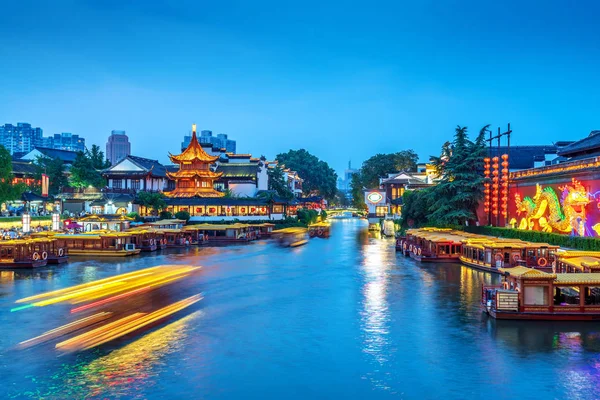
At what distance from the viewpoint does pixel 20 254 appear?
4100 cm

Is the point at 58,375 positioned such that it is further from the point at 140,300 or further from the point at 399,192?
the point at 399,192

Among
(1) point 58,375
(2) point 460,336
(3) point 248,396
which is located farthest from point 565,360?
(1) point 58,375

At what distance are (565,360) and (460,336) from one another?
3.93 meters

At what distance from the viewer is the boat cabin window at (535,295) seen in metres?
22.8

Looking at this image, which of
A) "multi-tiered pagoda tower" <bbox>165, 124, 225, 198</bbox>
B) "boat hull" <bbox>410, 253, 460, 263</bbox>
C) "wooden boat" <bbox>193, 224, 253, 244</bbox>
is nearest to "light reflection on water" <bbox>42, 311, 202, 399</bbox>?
"boat hull" <bbox>410, 253, 460, 263</bbox>

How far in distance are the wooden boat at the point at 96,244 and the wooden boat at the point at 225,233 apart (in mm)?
18291

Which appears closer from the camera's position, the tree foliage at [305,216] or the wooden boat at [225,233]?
the wooden boat at [225,233]

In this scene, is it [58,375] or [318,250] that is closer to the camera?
[58,375]

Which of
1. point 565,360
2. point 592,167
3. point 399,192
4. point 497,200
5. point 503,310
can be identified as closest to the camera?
point 565,360

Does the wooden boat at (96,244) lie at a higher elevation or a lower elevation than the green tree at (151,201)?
lower

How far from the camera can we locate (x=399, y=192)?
110 meters

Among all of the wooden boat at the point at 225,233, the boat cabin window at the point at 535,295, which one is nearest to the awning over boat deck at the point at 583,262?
the boat cabin window at the point at 535,295

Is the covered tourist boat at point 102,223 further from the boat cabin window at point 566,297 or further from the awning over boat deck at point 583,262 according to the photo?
the boat cabin window at point 566,297

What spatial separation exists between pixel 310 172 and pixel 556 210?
121 metres
